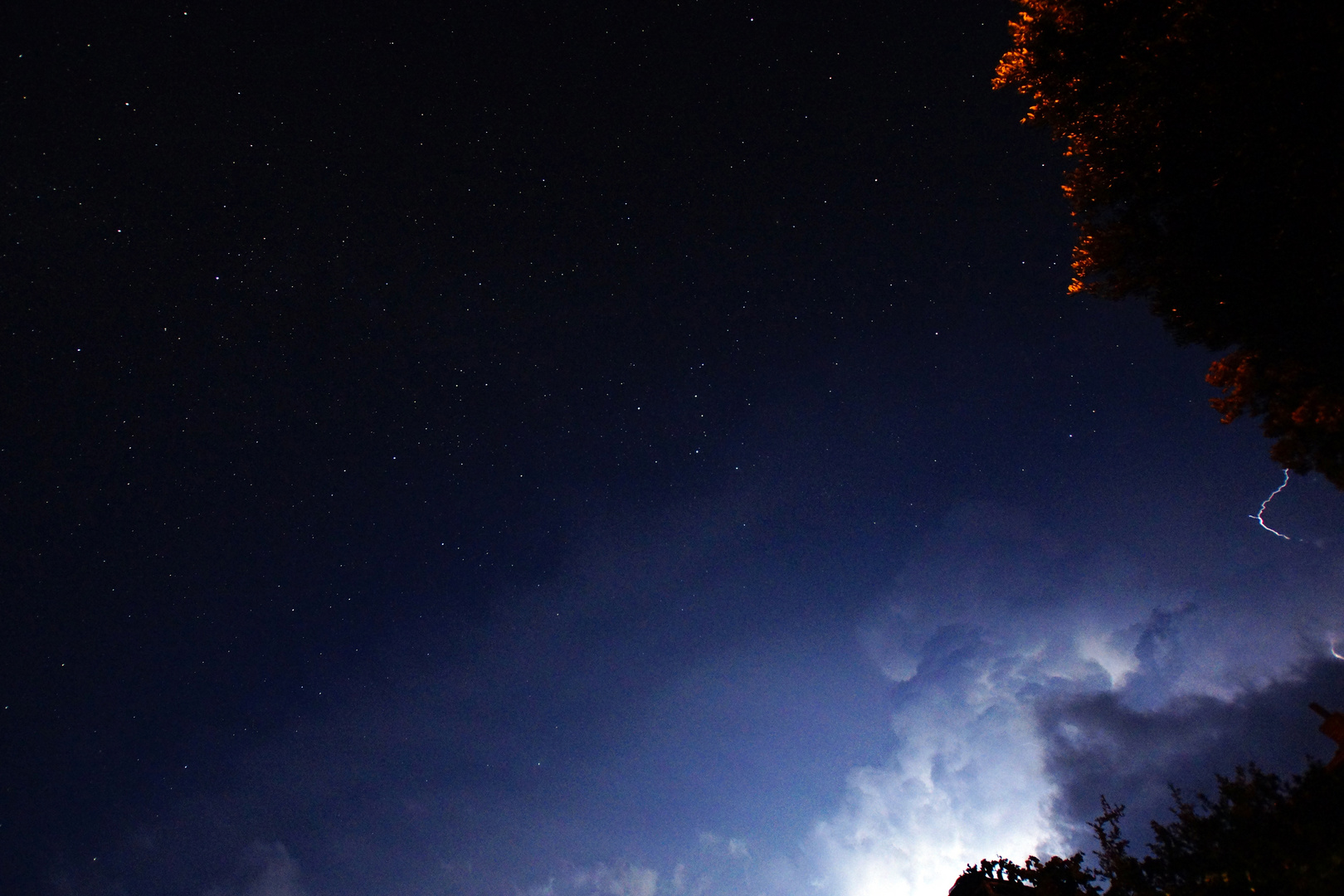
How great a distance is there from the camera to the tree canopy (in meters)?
6.32

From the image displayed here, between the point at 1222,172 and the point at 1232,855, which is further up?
the point at 1222,172

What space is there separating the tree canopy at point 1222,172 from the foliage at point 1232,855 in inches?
290

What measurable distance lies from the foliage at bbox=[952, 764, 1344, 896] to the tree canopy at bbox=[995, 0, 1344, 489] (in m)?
7.38

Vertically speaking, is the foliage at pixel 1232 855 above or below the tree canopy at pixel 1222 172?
below

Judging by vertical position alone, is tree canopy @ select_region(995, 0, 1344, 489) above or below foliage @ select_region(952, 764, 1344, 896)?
above

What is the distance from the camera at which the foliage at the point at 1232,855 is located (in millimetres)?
9859

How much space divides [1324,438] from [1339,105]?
5133mm

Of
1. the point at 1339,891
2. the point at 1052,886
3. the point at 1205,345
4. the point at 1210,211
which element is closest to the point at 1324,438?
the point at 1205,345

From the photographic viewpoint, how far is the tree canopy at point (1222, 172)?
6.32 metres

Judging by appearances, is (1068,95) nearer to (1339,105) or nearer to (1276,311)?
(1339,105)

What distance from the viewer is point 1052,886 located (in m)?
14.2

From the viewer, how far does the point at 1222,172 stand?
732 centimetres

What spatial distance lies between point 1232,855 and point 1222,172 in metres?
17.0

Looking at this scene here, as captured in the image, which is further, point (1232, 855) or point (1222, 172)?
point (1232, 855)
